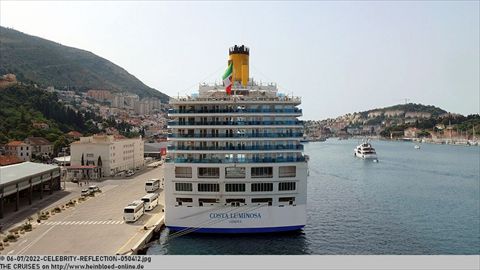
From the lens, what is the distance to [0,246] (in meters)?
18.0

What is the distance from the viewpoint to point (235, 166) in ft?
67.3

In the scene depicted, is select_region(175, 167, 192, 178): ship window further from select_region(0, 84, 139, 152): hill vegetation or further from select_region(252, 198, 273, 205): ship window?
select_region(0, 84, 139, 152): hill vegetation

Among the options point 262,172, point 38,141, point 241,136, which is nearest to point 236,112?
point 241,136

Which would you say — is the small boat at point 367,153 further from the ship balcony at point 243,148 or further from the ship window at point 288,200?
the ship window at point 288,200

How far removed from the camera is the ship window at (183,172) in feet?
68.4

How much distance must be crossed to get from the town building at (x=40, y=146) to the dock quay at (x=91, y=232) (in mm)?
31686

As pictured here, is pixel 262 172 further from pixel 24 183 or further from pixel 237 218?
pixel 24 183

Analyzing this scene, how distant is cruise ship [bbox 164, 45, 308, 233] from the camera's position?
2017 centimetres

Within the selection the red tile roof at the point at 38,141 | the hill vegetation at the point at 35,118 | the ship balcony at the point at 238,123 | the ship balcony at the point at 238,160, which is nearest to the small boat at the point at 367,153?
the hill vegetation at the point at 35,118

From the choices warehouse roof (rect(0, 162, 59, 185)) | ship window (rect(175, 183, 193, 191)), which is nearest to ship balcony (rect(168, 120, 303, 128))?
ship window (rect(175, 183, 193, 191))

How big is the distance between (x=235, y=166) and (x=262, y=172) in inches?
49.8

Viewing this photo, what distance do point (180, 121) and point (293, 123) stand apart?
544 cm

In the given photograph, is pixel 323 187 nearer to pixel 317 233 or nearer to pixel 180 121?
pixel 317 233

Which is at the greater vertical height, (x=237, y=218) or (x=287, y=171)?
(x=287, y=171)
